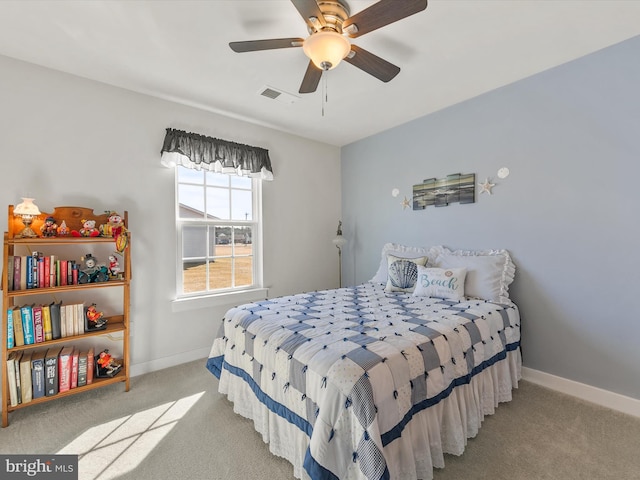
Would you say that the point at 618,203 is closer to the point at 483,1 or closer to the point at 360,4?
the point at 483,1

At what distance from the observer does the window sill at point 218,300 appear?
9.21ft

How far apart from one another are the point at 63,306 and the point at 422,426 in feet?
8.35

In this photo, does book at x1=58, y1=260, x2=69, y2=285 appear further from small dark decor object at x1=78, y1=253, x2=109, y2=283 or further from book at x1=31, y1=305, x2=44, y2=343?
book at x1=31, y1=305, x2=44, y2=343

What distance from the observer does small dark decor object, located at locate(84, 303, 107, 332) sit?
223 centimetres

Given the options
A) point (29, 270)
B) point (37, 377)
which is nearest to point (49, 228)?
point (29, 270)

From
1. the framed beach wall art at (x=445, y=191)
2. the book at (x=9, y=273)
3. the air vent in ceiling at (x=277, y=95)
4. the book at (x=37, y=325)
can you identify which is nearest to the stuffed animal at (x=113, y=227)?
the book at (x=9, y=273)

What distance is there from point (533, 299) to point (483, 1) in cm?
222

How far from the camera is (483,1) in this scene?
162 cm

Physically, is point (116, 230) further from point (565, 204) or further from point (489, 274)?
point (565, 204)

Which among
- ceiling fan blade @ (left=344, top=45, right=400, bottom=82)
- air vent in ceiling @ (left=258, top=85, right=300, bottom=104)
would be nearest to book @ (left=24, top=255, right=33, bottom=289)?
air vent in ceiling @ (left=258, top=85, right=300, bottom=104)

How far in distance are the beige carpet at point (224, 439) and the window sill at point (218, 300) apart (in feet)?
2.59

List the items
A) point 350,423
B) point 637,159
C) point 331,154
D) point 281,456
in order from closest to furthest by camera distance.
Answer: point 350,423 < point 281,456 < point 637,159 < point 331,154

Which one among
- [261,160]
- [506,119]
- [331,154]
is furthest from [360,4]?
[331,154]

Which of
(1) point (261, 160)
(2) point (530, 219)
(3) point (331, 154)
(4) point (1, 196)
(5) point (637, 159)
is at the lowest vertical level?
(2) point (530, 219)
